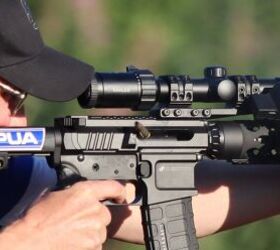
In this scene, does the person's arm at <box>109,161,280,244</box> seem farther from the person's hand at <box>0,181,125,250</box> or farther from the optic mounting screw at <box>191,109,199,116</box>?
the person's hand at <box>0,181,125,250</box>

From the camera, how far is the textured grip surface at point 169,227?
12.9 ft

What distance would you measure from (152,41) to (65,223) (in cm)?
290

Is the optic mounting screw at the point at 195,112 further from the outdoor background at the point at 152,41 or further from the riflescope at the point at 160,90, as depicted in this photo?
the outdoor background at the point at 152,41

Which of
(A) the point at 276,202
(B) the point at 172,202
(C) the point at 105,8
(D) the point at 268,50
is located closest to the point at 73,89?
(B) the point at 172,202

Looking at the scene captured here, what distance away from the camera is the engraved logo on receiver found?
11.9 ft

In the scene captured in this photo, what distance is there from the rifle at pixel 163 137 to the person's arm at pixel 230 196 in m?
0.16

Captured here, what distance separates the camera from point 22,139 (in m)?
3.65

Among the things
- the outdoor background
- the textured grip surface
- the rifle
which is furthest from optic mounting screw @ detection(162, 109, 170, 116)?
the outdoor background

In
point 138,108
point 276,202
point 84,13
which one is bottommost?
point 276,202

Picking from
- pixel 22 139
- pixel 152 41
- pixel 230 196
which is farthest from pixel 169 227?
pixel 152 41

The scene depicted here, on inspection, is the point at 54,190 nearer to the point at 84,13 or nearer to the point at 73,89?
the point at 73,89

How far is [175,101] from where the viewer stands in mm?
3824


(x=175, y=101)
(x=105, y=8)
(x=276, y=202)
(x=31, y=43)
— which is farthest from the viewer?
(x=105, y=8)

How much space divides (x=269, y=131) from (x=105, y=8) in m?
2.61
